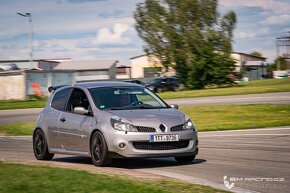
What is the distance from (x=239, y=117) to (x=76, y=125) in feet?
43.5

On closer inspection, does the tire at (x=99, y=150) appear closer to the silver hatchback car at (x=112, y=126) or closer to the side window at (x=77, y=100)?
the silver hatchback car at (x=112, y=126)

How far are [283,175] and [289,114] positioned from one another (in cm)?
1587

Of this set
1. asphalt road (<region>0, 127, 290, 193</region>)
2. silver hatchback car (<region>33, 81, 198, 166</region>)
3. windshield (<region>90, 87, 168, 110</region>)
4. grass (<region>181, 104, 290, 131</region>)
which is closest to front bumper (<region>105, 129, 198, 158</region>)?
silver hatchback car (<region>33, 81, 198, 166</region>)

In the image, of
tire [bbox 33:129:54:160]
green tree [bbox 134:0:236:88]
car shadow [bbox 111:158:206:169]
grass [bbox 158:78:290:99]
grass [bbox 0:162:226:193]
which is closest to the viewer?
grass [bbox 0:162:226:193]

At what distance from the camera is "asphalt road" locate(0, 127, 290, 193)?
8.62m

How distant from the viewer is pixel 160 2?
220 ft

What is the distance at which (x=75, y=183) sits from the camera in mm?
8195

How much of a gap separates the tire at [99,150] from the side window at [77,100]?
3.51ft

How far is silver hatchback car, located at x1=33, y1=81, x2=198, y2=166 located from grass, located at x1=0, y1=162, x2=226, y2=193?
117 centimetres

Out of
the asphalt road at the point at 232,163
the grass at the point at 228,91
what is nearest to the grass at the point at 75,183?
the asphalt road at the point at 232,163

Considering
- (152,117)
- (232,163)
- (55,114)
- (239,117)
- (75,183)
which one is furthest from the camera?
(239,117)

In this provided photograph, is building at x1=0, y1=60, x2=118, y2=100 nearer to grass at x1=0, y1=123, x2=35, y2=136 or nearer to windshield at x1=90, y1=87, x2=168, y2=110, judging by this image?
grass at x1=0, y1=123, x2=35, y2=136

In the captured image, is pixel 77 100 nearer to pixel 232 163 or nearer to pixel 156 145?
pixel 156 145

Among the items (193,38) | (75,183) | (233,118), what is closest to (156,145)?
(75,183)
